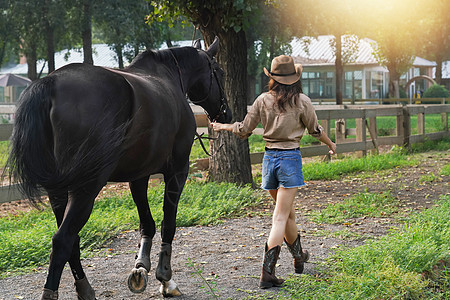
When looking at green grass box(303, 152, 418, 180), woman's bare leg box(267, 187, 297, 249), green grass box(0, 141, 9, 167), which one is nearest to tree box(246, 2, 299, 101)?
green grass box(303, 152, 418, 180)

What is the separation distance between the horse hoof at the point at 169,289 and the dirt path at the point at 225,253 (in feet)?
0.22

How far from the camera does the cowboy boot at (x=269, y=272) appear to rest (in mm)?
4691

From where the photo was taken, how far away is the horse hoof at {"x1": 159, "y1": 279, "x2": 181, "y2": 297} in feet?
15.3

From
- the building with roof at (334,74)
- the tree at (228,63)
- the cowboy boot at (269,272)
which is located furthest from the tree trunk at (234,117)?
the building with roof at (334,74)

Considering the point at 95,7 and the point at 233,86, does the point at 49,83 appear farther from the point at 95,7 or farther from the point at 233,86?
the point at 95,7

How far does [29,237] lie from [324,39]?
164 ft

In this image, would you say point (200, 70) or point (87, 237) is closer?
point (200, 70)

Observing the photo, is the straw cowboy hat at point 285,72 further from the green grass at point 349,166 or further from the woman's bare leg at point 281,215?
the green grass at point 349,166

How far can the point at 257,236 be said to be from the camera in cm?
677

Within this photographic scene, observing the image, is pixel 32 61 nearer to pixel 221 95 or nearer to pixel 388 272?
pixel 221 95

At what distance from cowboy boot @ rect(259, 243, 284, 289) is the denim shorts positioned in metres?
0.53

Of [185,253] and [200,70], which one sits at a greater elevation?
[200,70]

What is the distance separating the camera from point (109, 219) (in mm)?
7043

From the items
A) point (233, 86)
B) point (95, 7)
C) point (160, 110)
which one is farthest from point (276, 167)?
point (95, 7)
